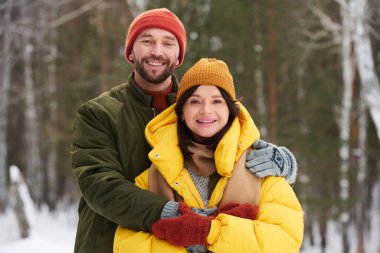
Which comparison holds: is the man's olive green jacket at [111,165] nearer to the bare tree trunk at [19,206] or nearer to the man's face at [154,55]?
the man's face at [154,55]

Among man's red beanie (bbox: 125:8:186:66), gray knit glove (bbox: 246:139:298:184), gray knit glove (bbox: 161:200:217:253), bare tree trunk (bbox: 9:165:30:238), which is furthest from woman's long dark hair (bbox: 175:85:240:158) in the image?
bare tree trunk (bbox: 9:165:30:238)

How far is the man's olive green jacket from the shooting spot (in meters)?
2.29

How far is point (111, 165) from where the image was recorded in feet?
8.07

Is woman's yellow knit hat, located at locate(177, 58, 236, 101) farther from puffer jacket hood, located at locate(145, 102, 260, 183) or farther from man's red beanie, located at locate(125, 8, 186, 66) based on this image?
man's red beanie, located at locate(125, 8, 186, 66)

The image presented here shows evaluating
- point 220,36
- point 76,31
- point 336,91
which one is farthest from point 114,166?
point 76,31

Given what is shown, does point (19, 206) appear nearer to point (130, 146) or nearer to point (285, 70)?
point (130, 146)

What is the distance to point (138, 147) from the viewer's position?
2631 mm

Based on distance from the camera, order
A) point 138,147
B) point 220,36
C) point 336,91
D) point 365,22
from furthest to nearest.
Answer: point 336,91 → point 220,36 → point 365,22 → point 138,147

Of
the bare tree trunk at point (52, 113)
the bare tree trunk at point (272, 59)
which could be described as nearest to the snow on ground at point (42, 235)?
the bare tree trunk at point (52, 113)

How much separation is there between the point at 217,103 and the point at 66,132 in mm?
18404

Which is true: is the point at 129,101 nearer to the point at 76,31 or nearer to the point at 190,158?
the point at 190,158

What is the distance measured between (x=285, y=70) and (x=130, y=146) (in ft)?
39.2

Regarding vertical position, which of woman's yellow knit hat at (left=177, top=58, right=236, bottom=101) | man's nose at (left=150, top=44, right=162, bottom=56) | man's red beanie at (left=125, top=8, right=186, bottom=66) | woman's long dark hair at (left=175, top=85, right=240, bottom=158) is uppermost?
man's red beanie at (left=125, top=8, right=186, bottom=66)

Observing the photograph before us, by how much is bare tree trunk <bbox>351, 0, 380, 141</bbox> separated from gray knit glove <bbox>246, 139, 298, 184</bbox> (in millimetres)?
6981
